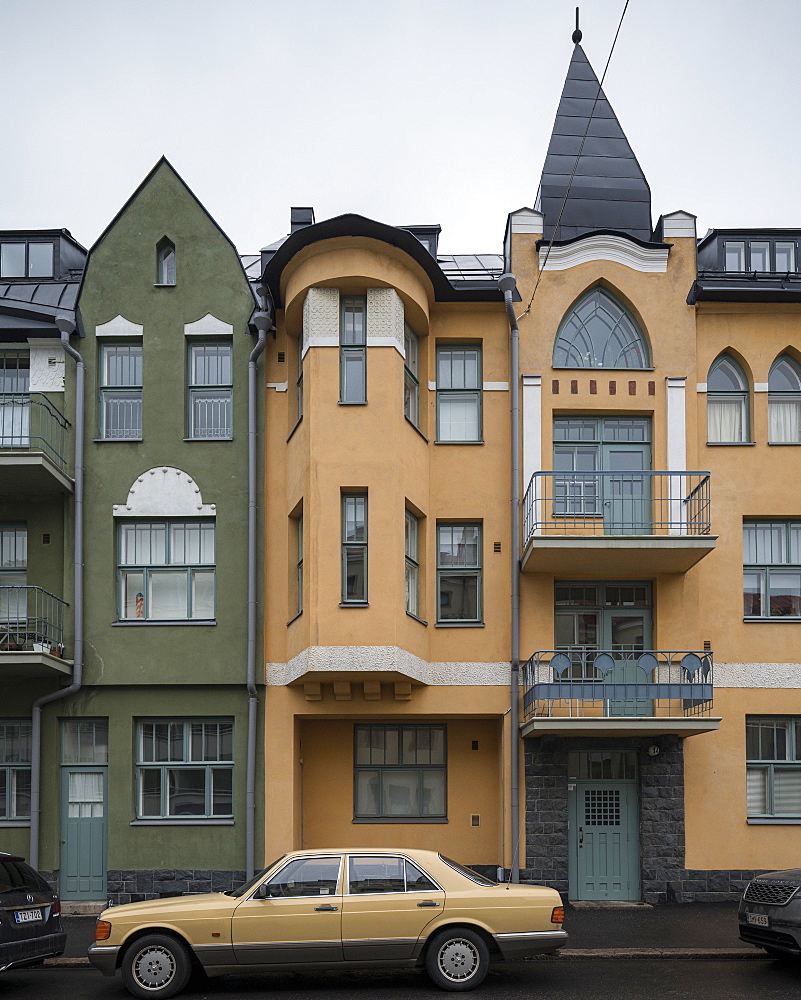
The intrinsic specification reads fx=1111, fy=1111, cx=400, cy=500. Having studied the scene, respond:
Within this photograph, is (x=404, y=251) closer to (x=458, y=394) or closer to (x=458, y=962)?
(x=458, y=394)

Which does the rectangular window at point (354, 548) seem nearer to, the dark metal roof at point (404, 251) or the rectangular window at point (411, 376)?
the rectangular window at point (411, 376)

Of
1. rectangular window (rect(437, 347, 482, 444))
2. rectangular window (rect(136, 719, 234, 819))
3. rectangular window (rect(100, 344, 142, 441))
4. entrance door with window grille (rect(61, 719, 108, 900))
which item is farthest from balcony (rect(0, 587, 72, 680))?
rectangular window (rect(437, 347, 482, 444))

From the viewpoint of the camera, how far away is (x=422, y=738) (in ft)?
62.9

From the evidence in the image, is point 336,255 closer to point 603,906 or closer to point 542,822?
point 542,822

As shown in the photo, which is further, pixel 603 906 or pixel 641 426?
pixel 641 426

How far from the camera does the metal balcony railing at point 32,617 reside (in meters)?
18.2

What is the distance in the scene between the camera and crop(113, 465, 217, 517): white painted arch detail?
62.3 feet

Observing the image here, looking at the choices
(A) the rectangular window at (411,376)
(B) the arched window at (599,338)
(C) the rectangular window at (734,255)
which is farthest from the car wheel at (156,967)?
(C) the rectangular window at (734,255)

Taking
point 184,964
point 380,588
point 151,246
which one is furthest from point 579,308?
point 184,964

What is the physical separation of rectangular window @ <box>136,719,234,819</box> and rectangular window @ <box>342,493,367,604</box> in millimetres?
3339

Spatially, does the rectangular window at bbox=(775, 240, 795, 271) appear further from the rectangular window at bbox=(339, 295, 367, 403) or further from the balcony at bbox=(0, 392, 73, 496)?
the balcony at bbox=(0, 392, 73, 496)

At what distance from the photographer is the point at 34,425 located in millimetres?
18922

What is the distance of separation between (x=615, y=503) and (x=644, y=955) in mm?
7564

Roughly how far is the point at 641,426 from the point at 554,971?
31.6 feet
